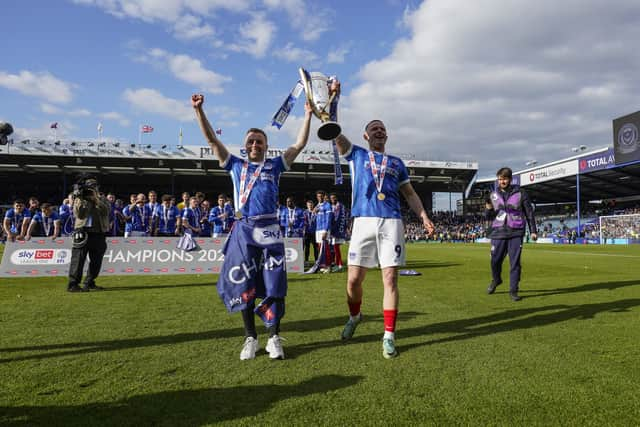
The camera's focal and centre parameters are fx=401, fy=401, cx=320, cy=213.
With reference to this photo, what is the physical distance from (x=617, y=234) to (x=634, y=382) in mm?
40827

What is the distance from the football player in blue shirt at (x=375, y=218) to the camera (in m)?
3.84

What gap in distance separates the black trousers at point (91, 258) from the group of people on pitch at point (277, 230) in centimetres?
517

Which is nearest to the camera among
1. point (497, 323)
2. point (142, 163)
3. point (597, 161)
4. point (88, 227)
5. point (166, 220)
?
point (497, 323)

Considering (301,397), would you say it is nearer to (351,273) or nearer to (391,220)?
(351,273)

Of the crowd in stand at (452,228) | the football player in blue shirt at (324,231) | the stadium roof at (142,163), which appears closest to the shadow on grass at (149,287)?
the football player in blue shirt at (324,231)

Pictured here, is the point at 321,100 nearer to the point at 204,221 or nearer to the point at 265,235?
the point at 265,235

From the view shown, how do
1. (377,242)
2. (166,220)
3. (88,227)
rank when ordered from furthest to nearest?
(166,220), (88,227), (377,242)

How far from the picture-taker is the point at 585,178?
143ft

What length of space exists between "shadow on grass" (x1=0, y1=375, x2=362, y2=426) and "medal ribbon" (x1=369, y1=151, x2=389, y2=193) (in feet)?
6.36

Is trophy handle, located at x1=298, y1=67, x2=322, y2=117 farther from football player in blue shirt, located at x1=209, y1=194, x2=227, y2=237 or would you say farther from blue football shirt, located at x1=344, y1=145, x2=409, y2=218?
football player in blue shirt, located at x1=209, y1=194, x2=227, y2=237

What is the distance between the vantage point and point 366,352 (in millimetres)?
3639

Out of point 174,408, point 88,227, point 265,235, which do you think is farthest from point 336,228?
point 174,408

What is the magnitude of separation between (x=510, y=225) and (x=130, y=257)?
339 inches

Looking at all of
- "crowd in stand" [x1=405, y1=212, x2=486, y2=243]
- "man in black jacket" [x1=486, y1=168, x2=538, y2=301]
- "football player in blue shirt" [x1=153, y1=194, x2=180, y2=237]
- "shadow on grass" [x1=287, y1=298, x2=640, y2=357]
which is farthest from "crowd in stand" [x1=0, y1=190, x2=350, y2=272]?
"crowd in stand" [x1=405, y1=212, x2=486, y2=243]
